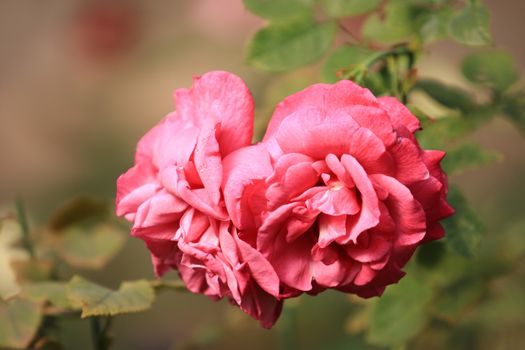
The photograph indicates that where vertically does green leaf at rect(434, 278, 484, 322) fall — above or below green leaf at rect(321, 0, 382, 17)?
below

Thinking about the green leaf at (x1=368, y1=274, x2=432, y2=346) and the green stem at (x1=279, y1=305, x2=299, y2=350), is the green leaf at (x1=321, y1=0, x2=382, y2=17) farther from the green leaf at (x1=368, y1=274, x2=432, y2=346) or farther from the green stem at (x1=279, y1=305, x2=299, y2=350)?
the green stem at (x1=279, y1=305, x2=299, y2=350)

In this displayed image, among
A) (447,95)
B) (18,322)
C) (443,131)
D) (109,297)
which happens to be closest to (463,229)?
(443,131)

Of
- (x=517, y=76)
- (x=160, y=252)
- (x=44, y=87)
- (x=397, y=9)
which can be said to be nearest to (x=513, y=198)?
(x=517, y=76)

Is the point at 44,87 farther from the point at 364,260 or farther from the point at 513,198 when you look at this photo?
the point at 364,260

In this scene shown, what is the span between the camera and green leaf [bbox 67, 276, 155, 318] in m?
0.77

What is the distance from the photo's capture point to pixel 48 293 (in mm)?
886

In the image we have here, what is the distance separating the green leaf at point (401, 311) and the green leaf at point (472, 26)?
0.31 meters

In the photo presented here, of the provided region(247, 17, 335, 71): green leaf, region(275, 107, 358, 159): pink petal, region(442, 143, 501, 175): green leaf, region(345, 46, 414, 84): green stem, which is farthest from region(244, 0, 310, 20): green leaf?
region(275, 107, 358, 159): pink petal

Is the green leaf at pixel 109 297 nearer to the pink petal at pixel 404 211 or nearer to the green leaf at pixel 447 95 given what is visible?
the pink petal at pixel 404 211

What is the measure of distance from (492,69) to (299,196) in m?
0.51

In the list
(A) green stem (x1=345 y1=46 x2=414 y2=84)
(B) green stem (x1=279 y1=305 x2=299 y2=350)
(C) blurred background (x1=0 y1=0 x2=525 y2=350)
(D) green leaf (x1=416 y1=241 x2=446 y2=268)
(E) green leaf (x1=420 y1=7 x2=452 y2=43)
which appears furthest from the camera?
(C) blurred background (x1=0 y1=0 x2=525 y2=350)

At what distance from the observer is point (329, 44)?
3.03 feet

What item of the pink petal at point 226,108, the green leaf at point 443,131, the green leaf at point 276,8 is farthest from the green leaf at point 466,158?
the pink petal at point 226,108

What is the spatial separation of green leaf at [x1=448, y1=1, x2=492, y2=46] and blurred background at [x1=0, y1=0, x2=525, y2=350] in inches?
30.5
